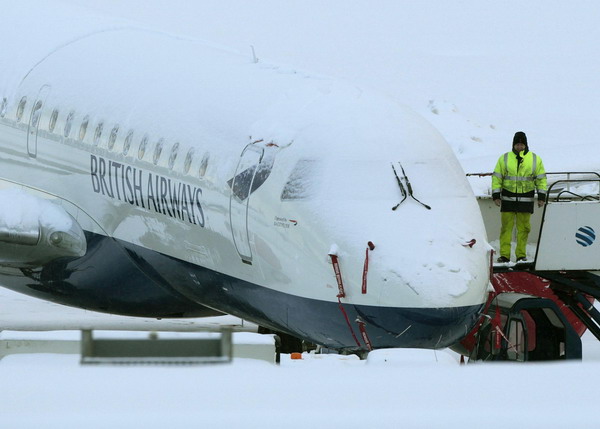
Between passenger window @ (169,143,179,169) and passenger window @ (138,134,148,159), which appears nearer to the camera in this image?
passenger window @ (169,143,179,169)

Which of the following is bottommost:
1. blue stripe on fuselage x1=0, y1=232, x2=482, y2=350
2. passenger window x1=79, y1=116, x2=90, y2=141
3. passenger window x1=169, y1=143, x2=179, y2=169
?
blue stripe on fuselage x1=0, y1=232, x2=482, y2=350

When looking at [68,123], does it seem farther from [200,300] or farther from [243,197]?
[243,197]

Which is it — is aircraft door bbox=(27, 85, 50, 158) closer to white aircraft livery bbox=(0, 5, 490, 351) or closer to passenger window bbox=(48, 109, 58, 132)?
white aircraft livery bbox=(0, 5, 490, 351)

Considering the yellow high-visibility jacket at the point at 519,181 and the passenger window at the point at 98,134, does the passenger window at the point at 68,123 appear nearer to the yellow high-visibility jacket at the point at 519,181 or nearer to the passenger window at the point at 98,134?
the passenger window at the point at 98,134

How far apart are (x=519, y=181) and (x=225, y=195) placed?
4.11 metres

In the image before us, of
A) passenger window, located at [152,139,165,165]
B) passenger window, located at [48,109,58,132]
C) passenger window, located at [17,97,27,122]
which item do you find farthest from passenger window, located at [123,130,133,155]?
passenger window, located at [17,97,27,122]

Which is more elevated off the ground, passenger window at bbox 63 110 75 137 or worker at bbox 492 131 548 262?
passenger window at bbox 63 110 75 137

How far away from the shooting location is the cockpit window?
12.8m

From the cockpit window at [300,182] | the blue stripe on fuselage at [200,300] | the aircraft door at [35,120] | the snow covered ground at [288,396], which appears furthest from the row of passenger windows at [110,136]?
the snow covered ground at [288,396]

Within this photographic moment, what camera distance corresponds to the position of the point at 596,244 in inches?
617

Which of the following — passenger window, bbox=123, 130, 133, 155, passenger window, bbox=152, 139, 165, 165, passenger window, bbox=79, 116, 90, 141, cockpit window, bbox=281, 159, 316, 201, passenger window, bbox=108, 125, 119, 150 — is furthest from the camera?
passenger window, bbox=79, 116, 90, 141

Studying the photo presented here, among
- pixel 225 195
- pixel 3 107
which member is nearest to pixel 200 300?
pixel 225 195

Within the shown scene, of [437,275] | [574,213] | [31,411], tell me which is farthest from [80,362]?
[574,213]

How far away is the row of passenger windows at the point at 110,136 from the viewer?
14.3 m
